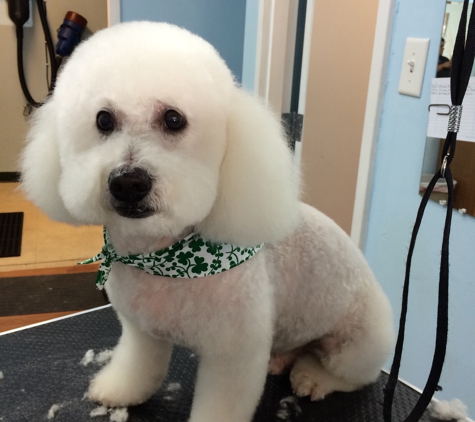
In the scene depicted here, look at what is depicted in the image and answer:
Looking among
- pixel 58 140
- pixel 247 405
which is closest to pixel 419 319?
pixel 247 405

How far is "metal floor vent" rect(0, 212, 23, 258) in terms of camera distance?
2363 millimetres

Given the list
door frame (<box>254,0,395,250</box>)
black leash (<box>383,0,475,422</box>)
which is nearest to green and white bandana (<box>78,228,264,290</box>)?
black leash (<box>383,0,475,422</box>)

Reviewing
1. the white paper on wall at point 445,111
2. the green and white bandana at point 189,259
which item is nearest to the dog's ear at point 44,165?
the green and white bandana at point 189,259

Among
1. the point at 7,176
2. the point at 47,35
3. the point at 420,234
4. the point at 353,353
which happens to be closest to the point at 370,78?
the point at 420,234

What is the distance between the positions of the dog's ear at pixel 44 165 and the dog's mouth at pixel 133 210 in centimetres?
16

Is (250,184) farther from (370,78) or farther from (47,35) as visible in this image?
(47,35)

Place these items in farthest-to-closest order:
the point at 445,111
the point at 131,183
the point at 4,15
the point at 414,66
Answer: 1. the point at 4,15
2. the point at 414,66
3. the point at 445,111
4. the point at 131,183

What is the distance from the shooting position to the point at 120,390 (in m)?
0.83

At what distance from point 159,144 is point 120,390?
1.61 ft

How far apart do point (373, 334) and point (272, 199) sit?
397 millimetres

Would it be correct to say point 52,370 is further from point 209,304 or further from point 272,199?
→ point 272,199

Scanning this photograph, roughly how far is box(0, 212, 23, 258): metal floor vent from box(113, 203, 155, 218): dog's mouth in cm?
202

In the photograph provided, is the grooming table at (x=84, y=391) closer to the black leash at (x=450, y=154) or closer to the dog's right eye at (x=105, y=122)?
the black leash at (x=450, y=154)

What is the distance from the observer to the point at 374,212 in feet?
4.20
